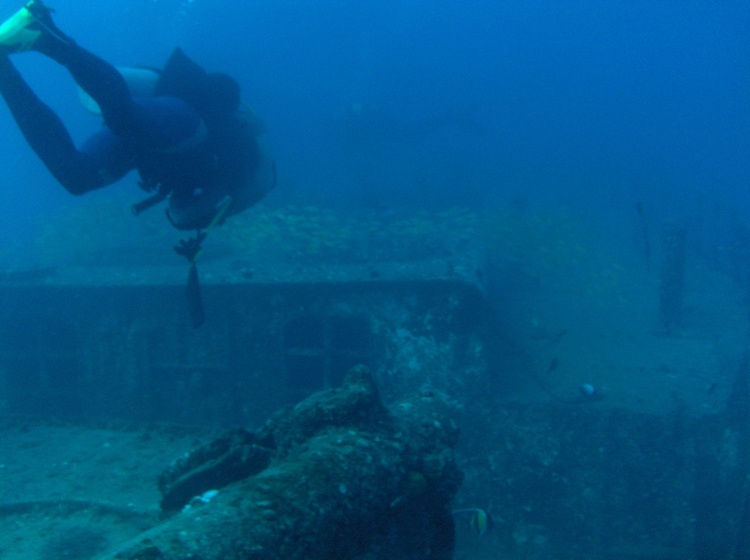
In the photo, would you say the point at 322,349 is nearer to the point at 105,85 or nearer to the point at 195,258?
the point at 195,258

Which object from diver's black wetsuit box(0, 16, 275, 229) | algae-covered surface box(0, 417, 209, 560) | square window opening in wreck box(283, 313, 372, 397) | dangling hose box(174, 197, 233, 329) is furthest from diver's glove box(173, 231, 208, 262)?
square window opening in wreck box(283, 313, 372, 397)

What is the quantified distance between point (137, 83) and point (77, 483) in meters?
4.65

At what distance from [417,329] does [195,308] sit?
5129mm

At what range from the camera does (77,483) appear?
6.14 m

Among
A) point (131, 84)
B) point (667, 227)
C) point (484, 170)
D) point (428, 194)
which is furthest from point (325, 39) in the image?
point (131, 84)

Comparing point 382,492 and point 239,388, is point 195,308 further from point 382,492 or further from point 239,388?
point 239,388

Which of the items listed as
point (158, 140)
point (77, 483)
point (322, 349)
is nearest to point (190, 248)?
point (158, 140)

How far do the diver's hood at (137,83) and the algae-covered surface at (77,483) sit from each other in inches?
129

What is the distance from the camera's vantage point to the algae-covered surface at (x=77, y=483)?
4930 millimetres

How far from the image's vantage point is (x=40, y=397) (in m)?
10.6

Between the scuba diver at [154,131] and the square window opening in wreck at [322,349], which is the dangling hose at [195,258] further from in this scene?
the square window opening in wreck at [322,349]

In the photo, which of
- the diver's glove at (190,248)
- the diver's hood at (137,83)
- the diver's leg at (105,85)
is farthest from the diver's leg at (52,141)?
the diver's glove at (190,248)

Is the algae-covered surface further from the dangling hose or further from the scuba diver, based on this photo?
the scuba diver

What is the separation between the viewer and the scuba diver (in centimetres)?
334
